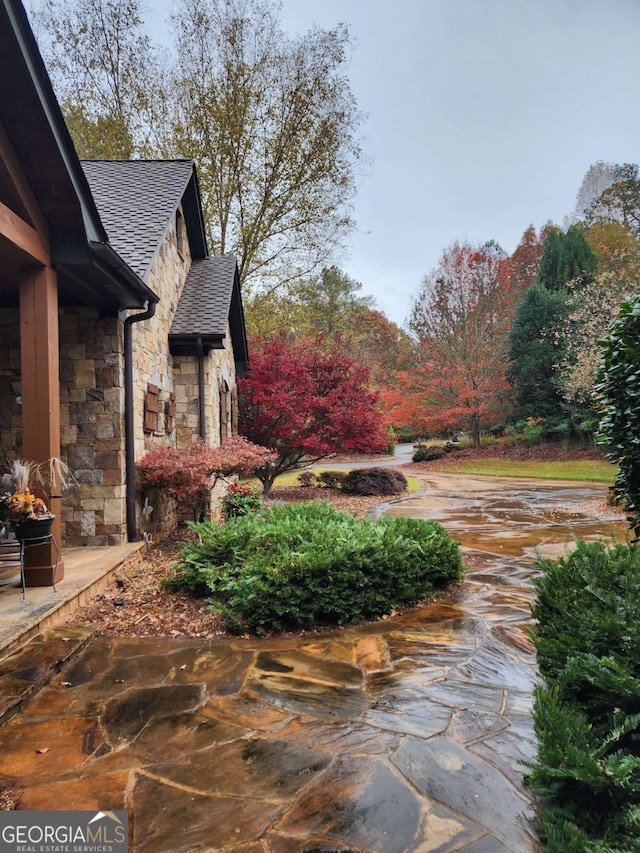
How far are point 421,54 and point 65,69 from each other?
36.0ft

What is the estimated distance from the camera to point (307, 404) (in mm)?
10586

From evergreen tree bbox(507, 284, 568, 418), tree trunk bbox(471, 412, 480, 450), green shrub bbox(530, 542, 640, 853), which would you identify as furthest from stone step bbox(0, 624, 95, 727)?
A: evergreen tree bbox(507, 284, 568, 418)

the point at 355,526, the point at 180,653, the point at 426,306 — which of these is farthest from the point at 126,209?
the point at 426,306

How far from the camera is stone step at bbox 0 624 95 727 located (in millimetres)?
2639

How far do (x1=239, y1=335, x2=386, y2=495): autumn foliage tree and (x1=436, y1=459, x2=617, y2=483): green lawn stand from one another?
25.1 feet

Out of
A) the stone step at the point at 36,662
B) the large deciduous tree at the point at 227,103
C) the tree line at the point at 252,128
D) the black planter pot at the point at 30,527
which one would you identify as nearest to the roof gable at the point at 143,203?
the black planter pot at the point at 30,527

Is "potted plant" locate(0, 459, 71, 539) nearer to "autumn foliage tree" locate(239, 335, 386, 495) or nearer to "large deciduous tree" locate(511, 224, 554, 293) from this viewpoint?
"autumn foliage tree" locate(239, 335, 386, 495)

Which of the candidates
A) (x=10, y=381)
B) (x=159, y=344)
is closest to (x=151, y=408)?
(x=159, y=344)

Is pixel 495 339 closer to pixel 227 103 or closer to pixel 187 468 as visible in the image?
pixel 227 103

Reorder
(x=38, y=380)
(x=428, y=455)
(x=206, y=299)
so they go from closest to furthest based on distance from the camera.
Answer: (x=38, y=380)
(x=206, y=299)
(x=428, y=455)

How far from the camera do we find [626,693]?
184 centimetres

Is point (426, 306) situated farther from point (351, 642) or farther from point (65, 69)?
point (351, 642)

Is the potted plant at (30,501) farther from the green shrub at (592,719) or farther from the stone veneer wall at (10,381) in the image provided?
the green shrub at (592,719)

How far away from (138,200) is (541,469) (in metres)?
15.4
